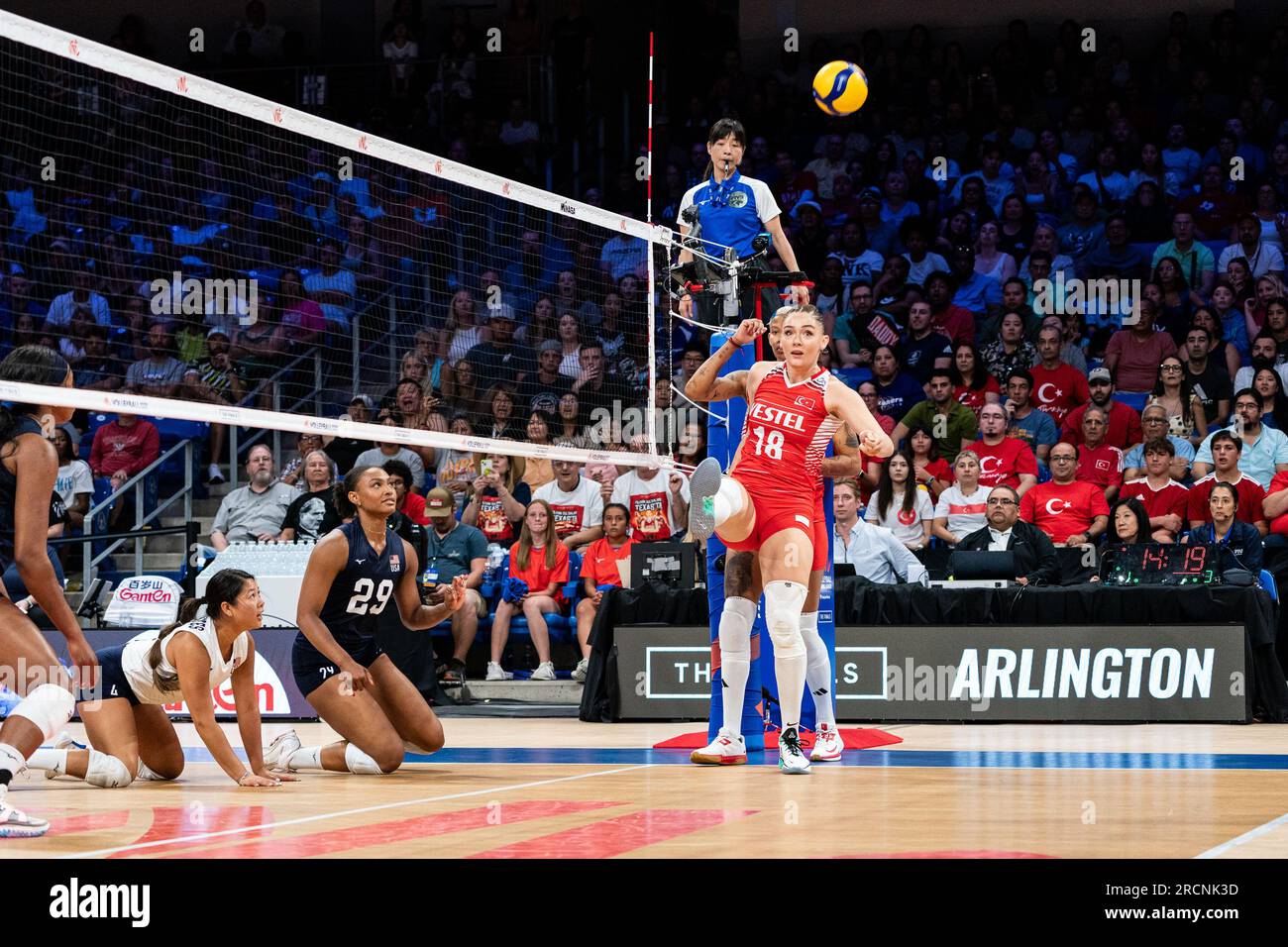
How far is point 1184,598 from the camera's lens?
1085cm

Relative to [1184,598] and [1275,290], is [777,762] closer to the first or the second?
[1184,598]

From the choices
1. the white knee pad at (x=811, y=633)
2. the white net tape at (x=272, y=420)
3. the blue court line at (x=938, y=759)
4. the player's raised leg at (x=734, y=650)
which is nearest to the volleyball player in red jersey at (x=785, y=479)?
the player's raised leg at (x=734, y=650)

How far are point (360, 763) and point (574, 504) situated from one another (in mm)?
6055

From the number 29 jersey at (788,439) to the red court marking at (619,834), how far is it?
242 cm

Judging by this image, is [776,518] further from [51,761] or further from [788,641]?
[51,761]

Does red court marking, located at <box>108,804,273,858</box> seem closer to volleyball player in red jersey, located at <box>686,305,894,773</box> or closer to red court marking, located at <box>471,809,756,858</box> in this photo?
red court marking, located at <box>471,809,756,858</box>

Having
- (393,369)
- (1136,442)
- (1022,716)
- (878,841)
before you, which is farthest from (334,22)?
(878,841)

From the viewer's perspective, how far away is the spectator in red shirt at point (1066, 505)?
499 inches

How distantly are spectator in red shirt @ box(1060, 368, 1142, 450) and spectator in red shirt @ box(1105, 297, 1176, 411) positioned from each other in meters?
0.74

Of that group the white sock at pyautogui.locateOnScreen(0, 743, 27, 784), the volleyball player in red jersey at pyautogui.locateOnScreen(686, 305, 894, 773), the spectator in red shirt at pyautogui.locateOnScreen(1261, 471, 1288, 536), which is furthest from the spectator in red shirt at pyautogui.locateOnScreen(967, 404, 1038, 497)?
the white sock at pyautogui.locateOnScreen(0, 743, 27, 784)

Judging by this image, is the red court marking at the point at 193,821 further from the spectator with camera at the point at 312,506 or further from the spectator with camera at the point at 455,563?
the spectator with camera at the point at 312,506

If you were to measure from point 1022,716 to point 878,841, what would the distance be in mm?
6341

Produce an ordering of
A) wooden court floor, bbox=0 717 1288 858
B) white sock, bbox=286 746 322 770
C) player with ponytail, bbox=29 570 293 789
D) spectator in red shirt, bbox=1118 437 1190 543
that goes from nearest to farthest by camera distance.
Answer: wooden court floor, bbox=0 717 1288 858 → player with ponytail, bbox=29 570 293 789 → white sock, bbox=286 746 322 770 → spectator in red shirt, bbox=1118 437 1190 543

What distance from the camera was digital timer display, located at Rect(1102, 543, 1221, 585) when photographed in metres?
11.0
